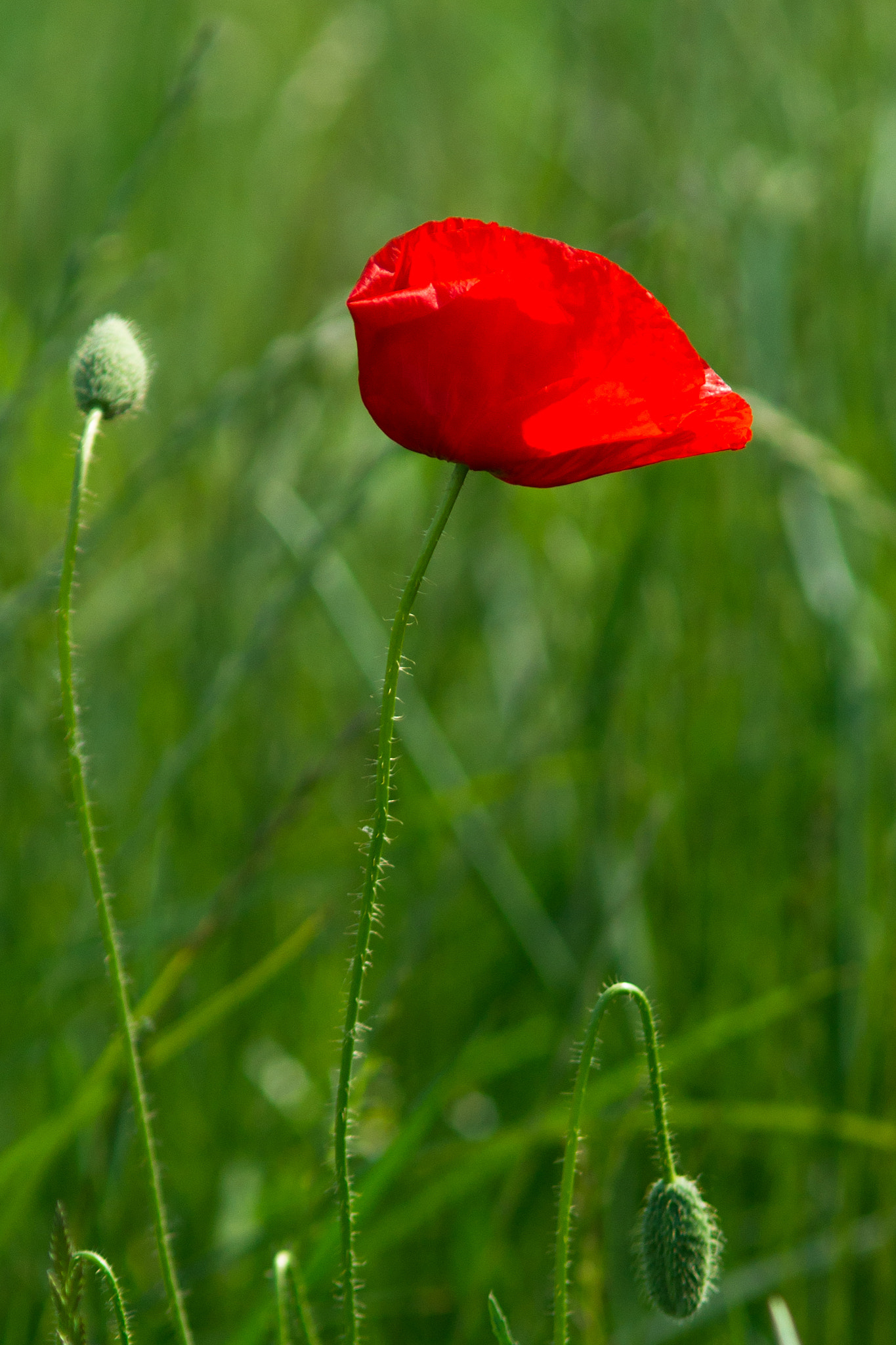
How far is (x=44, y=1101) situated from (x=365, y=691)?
79 cm

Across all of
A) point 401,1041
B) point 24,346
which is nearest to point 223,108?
point 24,346

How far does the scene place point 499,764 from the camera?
6.06ft

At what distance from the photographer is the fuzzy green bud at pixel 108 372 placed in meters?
0.68

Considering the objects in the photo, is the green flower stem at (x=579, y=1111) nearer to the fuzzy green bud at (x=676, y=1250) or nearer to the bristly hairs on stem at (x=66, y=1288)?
the fuzzy green bud at (x=676, y=1250)

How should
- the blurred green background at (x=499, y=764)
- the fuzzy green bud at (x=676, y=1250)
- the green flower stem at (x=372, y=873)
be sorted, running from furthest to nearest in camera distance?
the blurred green background at (x=499, y=764)
the fuzzy green bud at (x=676, y=1250)
the green flower stem at (x=372, y=873)

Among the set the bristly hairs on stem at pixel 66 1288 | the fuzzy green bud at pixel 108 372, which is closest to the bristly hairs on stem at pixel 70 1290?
the bristly hairs on stem at pixel 66 1288

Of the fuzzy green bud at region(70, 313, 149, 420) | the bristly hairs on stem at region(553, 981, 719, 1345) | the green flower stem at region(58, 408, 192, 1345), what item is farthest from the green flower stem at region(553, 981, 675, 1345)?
the fuzzy green bud at region(70, 313, 149, 420)

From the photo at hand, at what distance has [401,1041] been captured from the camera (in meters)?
1.49

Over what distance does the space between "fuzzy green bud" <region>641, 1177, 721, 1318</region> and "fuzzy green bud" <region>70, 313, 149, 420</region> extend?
0.49 metres

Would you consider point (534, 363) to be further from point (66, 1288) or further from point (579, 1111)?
point (66, 1288)

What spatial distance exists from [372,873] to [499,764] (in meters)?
1.25

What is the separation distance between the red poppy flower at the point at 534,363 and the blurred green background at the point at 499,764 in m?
0.21

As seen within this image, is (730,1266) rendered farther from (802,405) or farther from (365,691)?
(802,405)

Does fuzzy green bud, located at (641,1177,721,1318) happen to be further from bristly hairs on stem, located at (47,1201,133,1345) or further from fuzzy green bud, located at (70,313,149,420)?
fuzzy green bud, located at (70,313,149,420)
